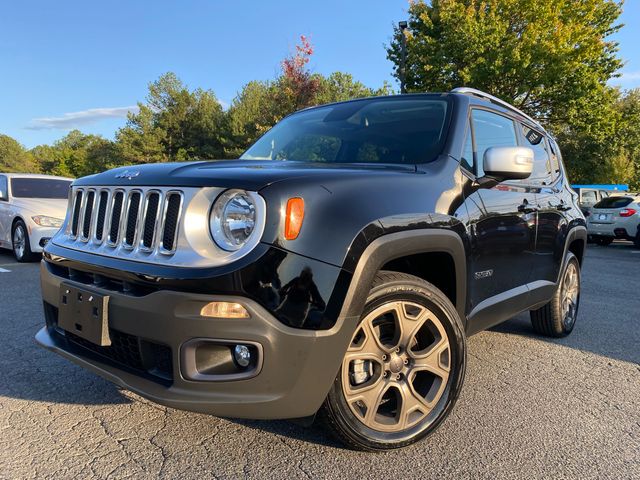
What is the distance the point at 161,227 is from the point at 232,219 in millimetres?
341

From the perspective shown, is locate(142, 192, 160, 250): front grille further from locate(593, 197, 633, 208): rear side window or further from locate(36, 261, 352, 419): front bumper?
locate(593, 197, 633, 208): rear side window

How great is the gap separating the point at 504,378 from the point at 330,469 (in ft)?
5.46

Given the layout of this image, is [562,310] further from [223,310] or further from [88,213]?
[88,213]

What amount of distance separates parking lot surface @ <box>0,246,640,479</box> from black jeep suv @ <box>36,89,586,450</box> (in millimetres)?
222

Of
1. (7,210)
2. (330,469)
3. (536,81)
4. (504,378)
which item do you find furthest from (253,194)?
(536,81)

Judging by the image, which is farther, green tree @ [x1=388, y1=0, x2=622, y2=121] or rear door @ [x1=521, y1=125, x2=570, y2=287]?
green tree @ [x1=388, y1=0, x2=622, y2=121]

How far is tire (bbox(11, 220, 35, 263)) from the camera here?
814 centimetres

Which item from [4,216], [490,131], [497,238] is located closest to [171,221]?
[497,238]

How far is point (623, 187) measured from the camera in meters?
27.4

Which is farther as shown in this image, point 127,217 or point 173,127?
point 173,127

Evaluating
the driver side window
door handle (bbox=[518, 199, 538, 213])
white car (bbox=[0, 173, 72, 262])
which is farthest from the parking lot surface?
the driver side window

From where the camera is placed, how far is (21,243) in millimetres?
8305

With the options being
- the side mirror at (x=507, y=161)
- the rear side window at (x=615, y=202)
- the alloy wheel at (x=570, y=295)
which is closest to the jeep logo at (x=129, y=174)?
the side mirror at (x=507, y=161)

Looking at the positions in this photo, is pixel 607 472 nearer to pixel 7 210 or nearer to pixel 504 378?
pixel 504 378
